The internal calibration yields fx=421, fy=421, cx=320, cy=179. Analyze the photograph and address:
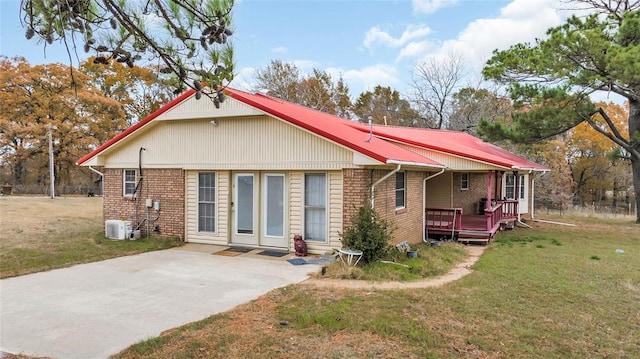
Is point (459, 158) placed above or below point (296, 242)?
above

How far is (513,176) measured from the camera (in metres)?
18.7

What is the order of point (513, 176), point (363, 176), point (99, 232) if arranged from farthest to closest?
point (513, 176)
point (99, 232)
point (363, 176)

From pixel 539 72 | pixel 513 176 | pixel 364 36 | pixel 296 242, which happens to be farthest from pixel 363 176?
pixel 364 36

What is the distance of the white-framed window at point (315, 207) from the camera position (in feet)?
30.9

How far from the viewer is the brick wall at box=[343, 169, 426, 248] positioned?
28.9ft

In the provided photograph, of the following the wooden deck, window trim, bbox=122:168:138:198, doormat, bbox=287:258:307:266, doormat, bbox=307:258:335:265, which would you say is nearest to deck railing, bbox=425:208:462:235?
the wooden deck

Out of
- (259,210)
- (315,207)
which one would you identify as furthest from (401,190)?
(259,210)

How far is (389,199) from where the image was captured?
9938 millimetres

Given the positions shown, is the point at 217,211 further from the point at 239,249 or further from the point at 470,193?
the point at 470,193

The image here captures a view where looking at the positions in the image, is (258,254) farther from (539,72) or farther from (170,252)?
(539,72)

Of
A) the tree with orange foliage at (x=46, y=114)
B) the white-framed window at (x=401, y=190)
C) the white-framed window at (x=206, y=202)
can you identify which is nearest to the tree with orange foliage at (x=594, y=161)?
the white-framed window at (x=401, y=190)

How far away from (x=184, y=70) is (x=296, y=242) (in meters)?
6.49

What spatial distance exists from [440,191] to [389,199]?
6.54 meters

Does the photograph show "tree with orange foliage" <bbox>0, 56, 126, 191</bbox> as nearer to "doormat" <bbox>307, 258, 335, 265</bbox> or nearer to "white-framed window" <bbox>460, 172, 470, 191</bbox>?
"white-framed window" <bbox>460, 172, 470, 191</bbox>
